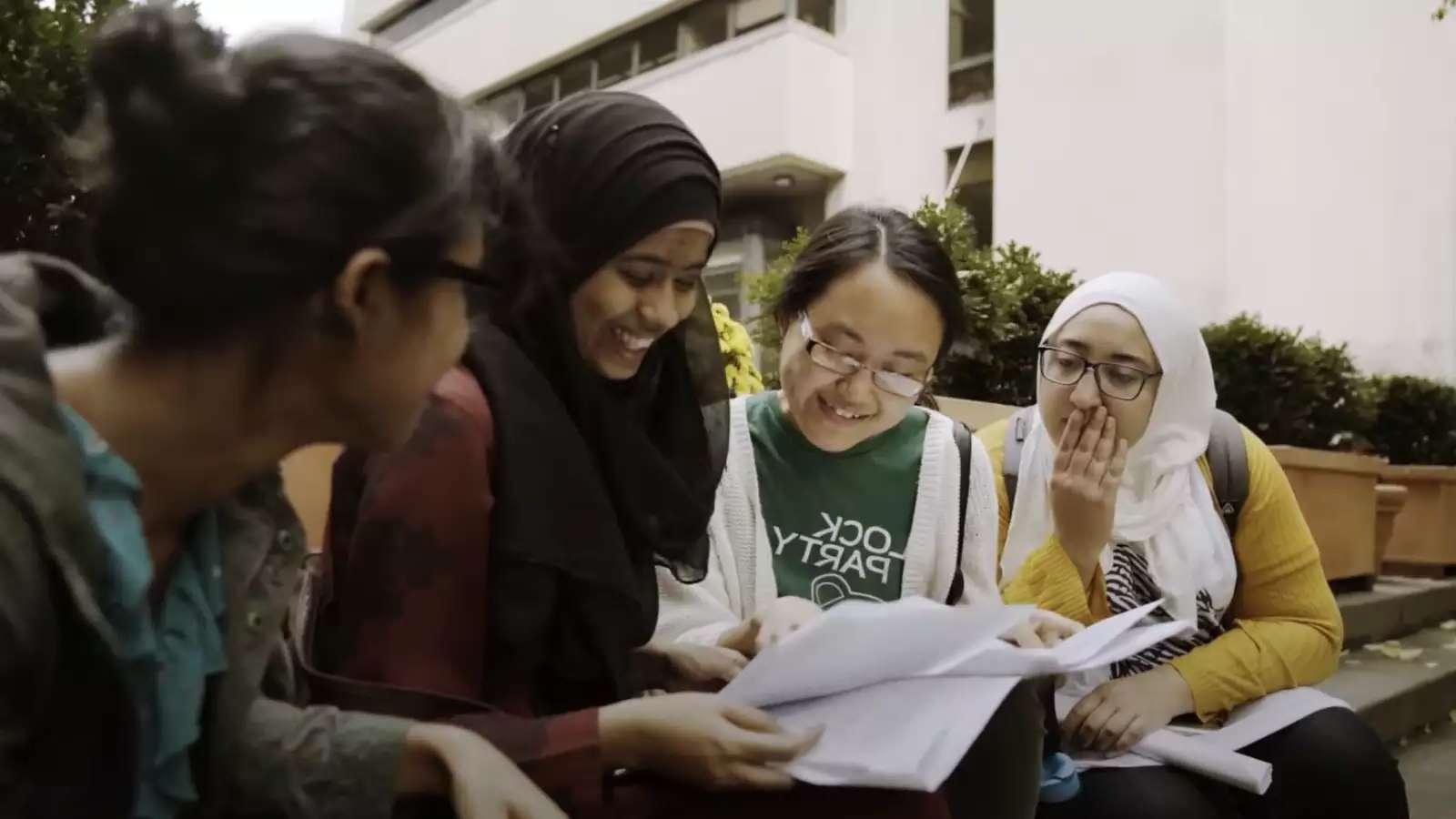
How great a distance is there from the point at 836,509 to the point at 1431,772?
222 centimetres

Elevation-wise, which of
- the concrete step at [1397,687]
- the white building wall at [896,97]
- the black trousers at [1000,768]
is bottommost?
the concrete step at [1397,687]

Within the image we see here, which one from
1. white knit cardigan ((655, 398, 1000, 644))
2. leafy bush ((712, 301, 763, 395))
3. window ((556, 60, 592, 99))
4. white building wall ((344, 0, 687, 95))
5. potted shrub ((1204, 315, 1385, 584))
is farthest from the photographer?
window ((556, 60, 592, 99))

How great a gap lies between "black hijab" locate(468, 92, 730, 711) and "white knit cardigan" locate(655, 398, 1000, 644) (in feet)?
0.27

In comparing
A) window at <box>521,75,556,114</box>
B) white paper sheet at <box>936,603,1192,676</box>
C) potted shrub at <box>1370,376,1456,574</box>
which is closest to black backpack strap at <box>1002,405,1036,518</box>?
white paper sheet at <box>936,603,1192,676</box>

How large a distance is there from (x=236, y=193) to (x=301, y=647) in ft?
1.63

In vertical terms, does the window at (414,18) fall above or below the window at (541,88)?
above

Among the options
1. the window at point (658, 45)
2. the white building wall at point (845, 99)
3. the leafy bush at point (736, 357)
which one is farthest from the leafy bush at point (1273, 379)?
the window at point (658, 45)

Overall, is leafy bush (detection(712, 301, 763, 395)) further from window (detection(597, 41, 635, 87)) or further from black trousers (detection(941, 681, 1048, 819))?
window (detection(597, 41, 635, 87))

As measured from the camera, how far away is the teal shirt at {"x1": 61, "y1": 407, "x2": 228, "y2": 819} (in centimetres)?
68

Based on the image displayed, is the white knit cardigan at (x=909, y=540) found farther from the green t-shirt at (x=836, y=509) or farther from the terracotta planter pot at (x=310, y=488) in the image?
the terracotta planter pot at (x=310, y=488)

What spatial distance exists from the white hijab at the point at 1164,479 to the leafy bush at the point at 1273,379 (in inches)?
92.0

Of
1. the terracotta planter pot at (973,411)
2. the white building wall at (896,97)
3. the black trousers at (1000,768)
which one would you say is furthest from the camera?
the white building wall at (896,97)

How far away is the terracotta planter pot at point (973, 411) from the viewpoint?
2.99 meters

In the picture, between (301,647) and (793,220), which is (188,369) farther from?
(793,220)
